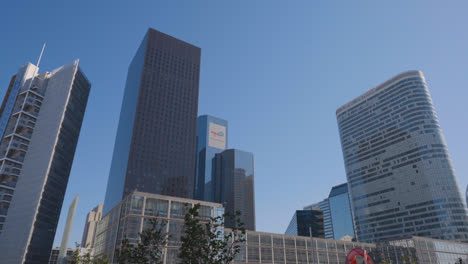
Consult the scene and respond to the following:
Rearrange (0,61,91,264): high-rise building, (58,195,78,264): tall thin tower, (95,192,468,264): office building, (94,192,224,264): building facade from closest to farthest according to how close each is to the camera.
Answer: (94,192,224,264): building facade, (95,192,468,264): office building, (0,61,91,264): high-rise building, (58,195,78,264): tall thin tower

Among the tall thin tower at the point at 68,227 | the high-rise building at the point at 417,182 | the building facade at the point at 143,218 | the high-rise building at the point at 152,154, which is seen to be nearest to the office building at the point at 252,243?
the building facade at the point at 143,218

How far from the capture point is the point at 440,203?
168375 mm

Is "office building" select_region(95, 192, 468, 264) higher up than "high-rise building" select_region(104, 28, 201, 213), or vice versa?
"high-rise building" select_region(104, 28, 201, 213)

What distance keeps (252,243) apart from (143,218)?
36.2 m

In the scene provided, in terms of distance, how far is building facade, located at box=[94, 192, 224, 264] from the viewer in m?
75.9

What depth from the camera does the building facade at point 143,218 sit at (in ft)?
249

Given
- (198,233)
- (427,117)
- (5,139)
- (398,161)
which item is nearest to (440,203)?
(398,161)

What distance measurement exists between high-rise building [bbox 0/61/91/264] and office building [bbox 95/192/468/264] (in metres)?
52.0

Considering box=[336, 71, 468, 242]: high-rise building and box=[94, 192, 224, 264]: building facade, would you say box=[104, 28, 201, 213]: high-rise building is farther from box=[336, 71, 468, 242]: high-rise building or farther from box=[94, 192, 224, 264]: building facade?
box=[336, 71, 468, 242]: high-rise building

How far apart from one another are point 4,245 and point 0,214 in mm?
13209

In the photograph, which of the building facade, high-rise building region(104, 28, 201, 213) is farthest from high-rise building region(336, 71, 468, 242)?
the building facade

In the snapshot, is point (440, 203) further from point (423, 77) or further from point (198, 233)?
point (198, 233)

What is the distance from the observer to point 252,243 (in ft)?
312

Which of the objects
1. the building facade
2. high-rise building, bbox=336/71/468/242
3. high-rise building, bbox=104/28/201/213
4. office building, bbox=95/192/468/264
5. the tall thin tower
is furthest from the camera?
high-rise building, bbox=104/28/201/213
